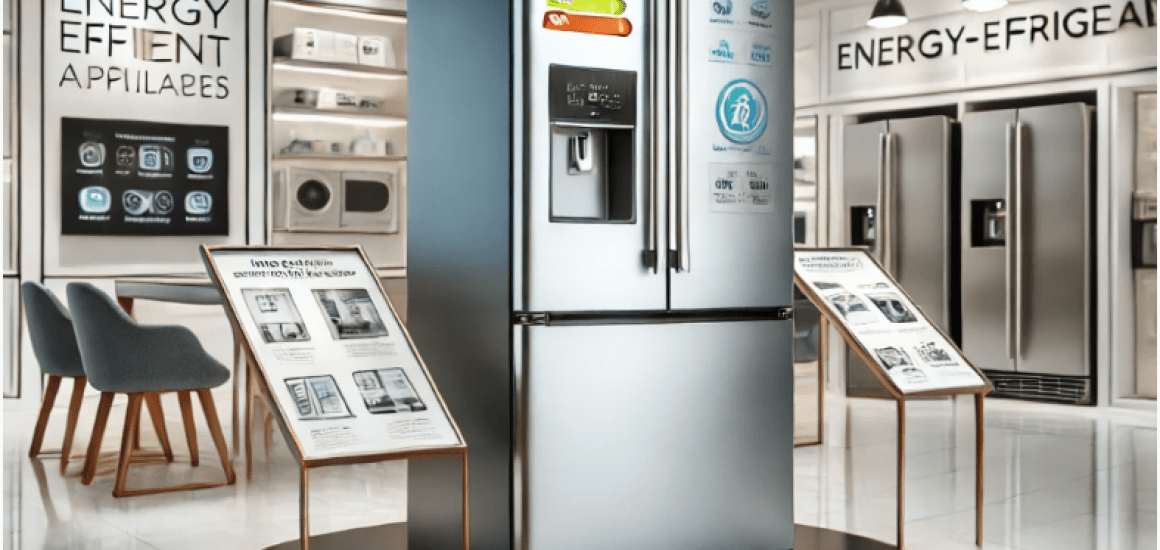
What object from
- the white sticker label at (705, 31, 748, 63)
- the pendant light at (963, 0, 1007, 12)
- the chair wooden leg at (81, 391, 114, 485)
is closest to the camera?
the white sticker label at (705, 31, 748, 63)

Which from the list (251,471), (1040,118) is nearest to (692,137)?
(251,471)

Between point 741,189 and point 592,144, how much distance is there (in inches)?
17.7

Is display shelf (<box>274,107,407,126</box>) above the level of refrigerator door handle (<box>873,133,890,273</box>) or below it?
above

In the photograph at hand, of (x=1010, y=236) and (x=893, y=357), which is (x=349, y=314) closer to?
(x=893, y=357)

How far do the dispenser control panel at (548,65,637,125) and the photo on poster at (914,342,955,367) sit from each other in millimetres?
1281

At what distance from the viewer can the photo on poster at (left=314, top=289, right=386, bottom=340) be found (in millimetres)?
3162

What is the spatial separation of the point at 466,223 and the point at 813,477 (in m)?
2.27

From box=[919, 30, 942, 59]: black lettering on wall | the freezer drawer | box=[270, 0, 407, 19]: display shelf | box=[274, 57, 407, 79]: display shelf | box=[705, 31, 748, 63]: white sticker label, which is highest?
box=[270, 0, 407, 19]: display shelf

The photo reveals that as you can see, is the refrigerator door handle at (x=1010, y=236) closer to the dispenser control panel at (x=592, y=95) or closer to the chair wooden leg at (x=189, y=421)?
the dispenser control panel at (x=592, y=95)

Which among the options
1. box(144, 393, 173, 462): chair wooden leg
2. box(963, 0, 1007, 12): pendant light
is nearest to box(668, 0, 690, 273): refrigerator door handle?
box(144, 393, 173, 462): chair wooden leg

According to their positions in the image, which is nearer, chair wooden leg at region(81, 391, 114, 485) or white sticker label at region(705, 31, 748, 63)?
white sticker label at region(705, 31, 748, 63)

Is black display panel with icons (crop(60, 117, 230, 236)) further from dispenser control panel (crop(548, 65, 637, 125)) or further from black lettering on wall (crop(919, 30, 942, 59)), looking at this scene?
dispenser control panel (crop(548, 65, 637, 125))

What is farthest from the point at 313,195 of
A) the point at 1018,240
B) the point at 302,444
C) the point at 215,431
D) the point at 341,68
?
the point at 302,444

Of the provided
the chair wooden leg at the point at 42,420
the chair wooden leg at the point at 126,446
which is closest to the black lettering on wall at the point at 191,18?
the chair wooden leg at the point at 42,420
